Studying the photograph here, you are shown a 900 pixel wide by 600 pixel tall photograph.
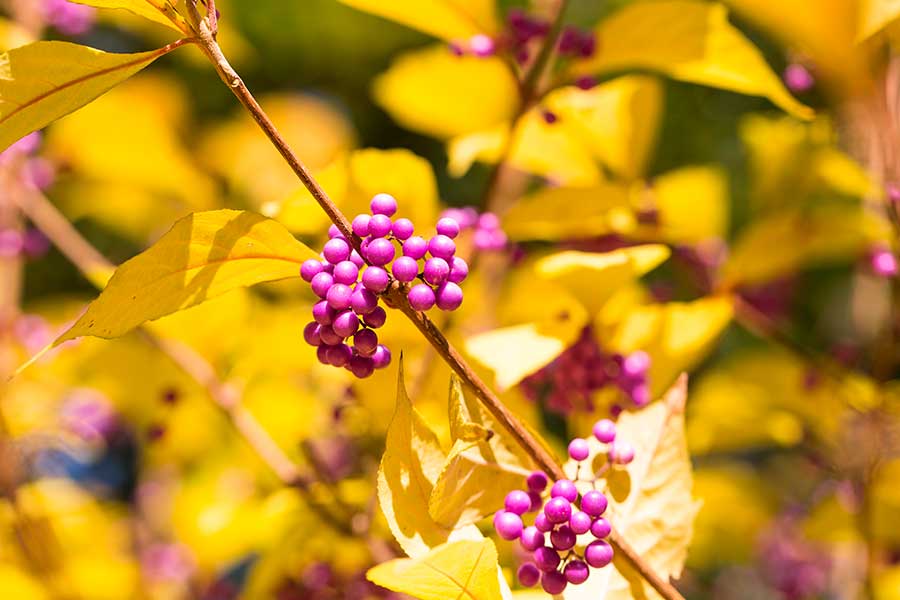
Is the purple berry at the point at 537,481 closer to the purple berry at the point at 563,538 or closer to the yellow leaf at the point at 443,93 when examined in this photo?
the purple berry at the point at 563,538

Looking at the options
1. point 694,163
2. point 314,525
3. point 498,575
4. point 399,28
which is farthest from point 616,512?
point 399,28

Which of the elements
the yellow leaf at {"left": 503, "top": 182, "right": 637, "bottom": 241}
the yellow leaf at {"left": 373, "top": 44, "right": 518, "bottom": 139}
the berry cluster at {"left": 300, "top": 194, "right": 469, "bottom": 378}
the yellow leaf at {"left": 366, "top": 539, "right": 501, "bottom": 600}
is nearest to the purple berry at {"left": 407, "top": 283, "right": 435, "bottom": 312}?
the berry cluster at {"left": 300, "top": 194, "right": 469, "bottom": 378}

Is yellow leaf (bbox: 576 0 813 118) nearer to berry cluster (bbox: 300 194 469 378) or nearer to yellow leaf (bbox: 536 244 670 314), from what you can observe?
yellow leaf (bbox: 536 244 670 314)

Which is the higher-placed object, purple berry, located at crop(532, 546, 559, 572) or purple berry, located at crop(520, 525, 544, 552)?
purple berry, located at crop(520, 525, 544, 552)

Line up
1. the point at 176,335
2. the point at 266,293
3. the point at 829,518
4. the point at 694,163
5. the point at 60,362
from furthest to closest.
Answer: the point at 694,163
the point at 266,293
the point at 60,362
the point at 829,518
the point at 176,335

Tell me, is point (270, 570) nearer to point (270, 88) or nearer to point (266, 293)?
point (266, 293)

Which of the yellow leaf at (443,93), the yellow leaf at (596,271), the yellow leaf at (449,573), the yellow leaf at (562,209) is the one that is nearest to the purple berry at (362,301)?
the yellow leaf at (449,573)
